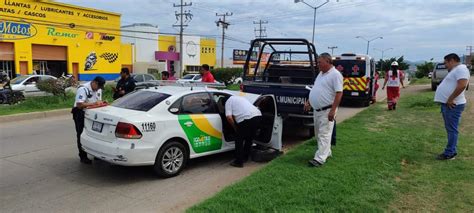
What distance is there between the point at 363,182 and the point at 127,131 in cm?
321

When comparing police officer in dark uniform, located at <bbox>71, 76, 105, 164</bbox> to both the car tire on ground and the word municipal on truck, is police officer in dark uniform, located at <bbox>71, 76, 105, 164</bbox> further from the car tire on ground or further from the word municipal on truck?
the car tire on ground

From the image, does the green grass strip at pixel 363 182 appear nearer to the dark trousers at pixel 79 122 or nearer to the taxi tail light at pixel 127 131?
the taxi tail light at pixel 127 131

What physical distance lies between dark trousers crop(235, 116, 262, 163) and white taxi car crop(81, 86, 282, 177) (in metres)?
0.36

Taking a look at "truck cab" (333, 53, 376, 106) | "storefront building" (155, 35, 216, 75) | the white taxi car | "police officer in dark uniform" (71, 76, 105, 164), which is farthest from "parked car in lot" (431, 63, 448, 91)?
"storefront building" (155, 35, 216, 75)

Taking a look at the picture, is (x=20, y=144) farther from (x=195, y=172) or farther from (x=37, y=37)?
(x=37, y=37)

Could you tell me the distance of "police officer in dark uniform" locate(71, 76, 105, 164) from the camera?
21.8 ft

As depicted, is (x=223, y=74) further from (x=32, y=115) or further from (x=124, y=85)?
(x=124, y=85)

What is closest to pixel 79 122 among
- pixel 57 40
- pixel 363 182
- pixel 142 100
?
pixel 142 100

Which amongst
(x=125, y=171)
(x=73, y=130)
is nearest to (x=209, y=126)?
(x=125, y=171)

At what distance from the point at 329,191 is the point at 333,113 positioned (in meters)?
1.45

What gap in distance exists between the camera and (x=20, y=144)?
27.5 feet

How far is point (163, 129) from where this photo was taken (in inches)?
234

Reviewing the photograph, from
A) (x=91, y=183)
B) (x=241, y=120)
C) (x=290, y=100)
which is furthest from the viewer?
(x=290, y=100)

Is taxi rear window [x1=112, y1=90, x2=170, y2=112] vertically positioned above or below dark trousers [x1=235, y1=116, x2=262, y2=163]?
above
